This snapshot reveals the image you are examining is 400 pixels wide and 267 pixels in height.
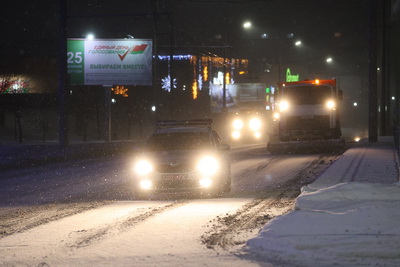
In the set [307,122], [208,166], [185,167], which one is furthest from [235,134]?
[185,167]

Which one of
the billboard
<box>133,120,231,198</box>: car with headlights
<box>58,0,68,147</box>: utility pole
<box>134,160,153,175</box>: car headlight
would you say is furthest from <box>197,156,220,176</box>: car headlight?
the billboard

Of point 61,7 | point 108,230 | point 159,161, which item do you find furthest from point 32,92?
point 108,230

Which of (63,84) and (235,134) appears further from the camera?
(235,134)

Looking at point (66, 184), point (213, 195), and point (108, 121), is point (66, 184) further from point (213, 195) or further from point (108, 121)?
point (108, 121)

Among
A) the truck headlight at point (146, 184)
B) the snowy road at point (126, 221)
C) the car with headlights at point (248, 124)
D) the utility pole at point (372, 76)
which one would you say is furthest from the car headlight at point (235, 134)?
the truck headlight at point (146, 184)

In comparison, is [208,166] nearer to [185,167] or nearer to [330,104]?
[185,167]

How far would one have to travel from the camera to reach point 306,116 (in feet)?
104

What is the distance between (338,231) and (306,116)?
2271cm

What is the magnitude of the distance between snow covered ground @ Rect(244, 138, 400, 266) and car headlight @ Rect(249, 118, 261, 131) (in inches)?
1785

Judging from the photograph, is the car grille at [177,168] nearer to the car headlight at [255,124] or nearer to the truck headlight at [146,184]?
the truck headlight at [146,184]

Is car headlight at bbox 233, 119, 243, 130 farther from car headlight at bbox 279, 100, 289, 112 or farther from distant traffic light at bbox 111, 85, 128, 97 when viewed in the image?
car headlight at bbox 279, 100, 289, 112

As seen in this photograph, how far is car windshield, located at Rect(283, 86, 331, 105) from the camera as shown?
3117 centimetres

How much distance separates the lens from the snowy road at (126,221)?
334 inches

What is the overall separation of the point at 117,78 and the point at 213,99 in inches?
567
